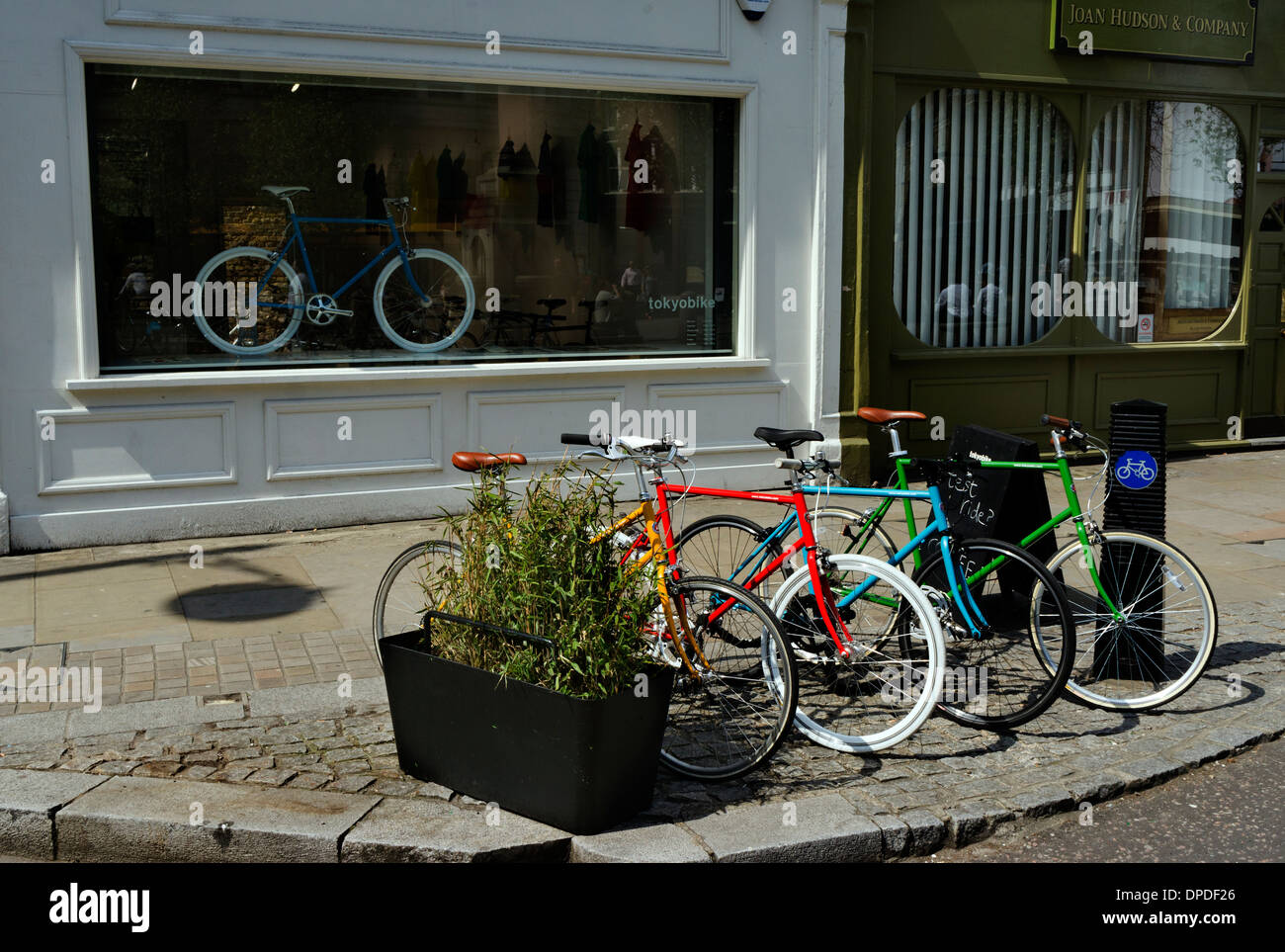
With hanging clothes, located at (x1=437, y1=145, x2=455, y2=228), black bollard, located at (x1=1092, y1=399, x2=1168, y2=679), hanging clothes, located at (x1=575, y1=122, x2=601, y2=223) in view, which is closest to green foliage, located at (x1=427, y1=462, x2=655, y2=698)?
black bollard, located at (x1=1092, y1=399, x2=1168, y2=679)

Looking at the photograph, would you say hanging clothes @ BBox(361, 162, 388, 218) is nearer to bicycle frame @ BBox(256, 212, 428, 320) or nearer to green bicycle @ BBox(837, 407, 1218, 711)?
bicycle frame @ BBox(256, 212, 428, 320)

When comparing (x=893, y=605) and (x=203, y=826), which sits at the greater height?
(x=893, y=605)

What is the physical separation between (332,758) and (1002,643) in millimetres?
3102

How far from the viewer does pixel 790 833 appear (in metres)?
4.29

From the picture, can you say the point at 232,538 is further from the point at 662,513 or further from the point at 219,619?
the point at 662,513

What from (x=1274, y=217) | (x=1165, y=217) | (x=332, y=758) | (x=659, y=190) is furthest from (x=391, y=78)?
(x=1274, y=217)

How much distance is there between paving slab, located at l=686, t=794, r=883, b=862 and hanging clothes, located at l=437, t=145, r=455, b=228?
594 centimetres

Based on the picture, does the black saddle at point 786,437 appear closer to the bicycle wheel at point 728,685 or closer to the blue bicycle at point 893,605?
the blue bicycle at point 893,605

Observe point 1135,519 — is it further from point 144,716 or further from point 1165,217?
point 1165,217

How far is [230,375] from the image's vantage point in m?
8.41

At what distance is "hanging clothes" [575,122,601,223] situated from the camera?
9688mm

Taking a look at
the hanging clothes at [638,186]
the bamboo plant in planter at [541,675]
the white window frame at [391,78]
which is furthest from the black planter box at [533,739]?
the hanging clothes at [638,186]

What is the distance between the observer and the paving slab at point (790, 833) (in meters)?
4.19
